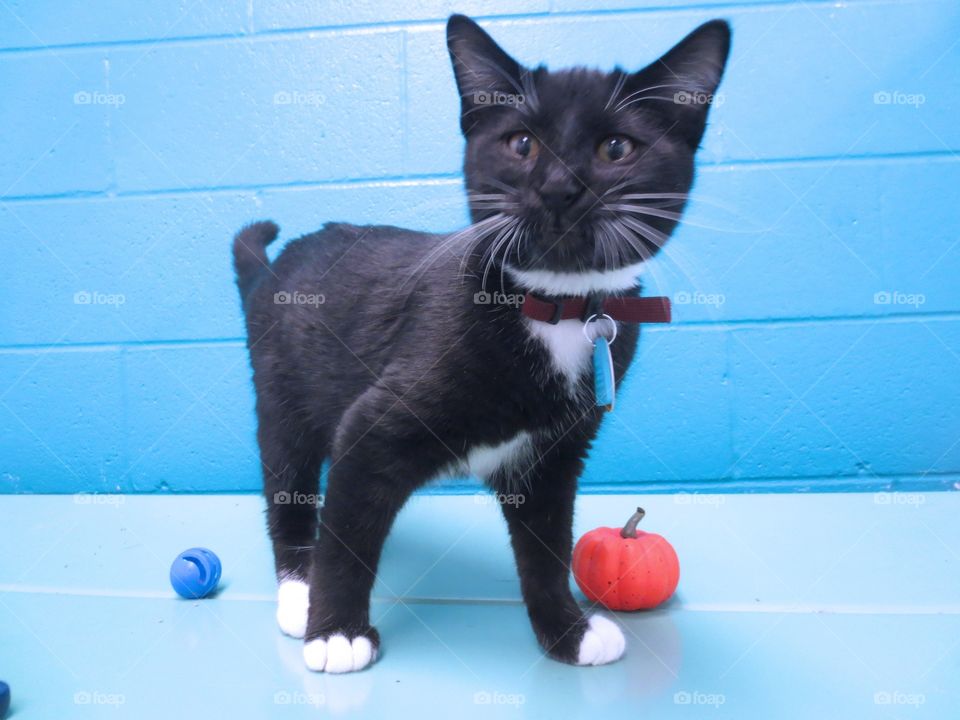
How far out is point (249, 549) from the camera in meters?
1.68

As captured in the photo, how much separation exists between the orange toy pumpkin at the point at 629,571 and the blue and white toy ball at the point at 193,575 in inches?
25.9

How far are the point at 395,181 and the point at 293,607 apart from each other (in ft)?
4.18

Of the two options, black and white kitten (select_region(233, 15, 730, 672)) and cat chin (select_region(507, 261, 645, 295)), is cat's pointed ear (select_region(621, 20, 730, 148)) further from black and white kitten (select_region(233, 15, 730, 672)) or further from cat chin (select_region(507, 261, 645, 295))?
cat chin (select_region(507, 261, 645, 295))

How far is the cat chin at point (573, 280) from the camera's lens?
113 cm

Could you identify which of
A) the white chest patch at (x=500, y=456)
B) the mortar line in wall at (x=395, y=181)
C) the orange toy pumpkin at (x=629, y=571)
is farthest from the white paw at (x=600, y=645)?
the mortar line in wall at (x=395, y=181)

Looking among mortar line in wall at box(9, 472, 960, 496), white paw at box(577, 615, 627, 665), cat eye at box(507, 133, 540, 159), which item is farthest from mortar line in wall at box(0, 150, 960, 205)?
white paw at box(577, 615, 627, 665)

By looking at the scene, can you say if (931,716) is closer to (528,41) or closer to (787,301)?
(787,301)

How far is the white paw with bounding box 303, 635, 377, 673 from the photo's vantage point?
3.67 feet

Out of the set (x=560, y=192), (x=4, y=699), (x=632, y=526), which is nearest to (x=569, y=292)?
(x=560, y=192)

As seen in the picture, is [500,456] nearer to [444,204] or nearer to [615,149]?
[615,149]

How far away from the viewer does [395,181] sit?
217 centimetres

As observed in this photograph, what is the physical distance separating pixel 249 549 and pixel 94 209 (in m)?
1.15

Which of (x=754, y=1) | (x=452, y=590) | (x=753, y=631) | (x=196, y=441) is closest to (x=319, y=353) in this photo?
(x=452, y=590)

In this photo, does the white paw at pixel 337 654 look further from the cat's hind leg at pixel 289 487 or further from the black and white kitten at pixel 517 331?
the cat's hind leg at pixel 289 487
